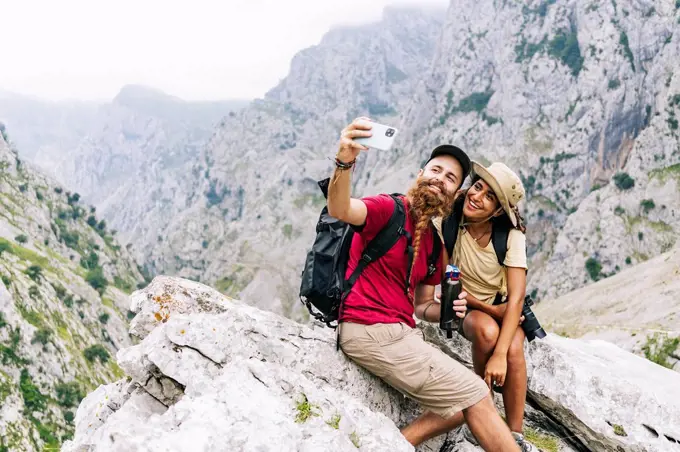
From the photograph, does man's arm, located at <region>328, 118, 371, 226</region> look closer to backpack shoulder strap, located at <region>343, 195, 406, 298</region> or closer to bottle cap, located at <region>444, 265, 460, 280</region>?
backpack shoulder strap, located at <region>343, 195, 406, 298</region>

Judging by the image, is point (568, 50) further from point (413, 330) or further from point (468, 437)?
point (413, 330)

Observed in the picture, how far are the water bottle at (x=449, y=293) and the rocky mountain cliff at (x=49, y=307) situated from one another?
74.2 metres

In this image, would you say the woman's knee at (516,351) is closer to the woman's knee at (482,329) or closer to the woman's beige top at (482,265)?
the woman's knee at (482,329)

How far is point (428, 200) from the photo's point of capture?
6457 mm

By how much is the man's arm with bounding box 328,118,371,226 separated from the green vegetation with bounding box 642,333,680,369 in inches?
1197

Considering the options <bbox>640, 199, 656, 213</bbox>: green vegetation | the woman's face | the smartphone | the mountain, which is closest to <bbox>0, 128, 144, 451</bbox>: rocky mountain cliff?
the mountain

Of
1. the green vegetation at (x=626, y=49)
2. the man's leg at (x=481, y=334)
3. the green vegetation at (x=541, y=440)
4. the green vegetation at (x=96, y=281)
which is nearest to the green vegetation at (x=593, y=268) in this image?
the green vegetation at (x=626, y=49)

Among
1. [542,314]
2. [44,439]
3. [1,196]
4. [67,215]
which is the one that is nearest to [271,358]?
[542,314]

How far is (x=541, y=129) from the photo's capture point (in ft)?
551

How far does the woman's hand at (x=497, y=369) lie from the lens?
7.05 m

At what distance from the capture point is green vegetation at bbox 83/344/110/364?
9350 centimetres

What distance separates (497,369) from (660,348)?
30.1 metres

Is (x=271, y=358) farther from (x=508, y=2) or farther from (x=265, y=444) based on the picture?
(x=508, y=2)

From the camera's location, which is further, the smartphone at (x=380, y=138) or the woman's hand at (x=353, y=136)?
the woman's hand at (x=353, y=136)
